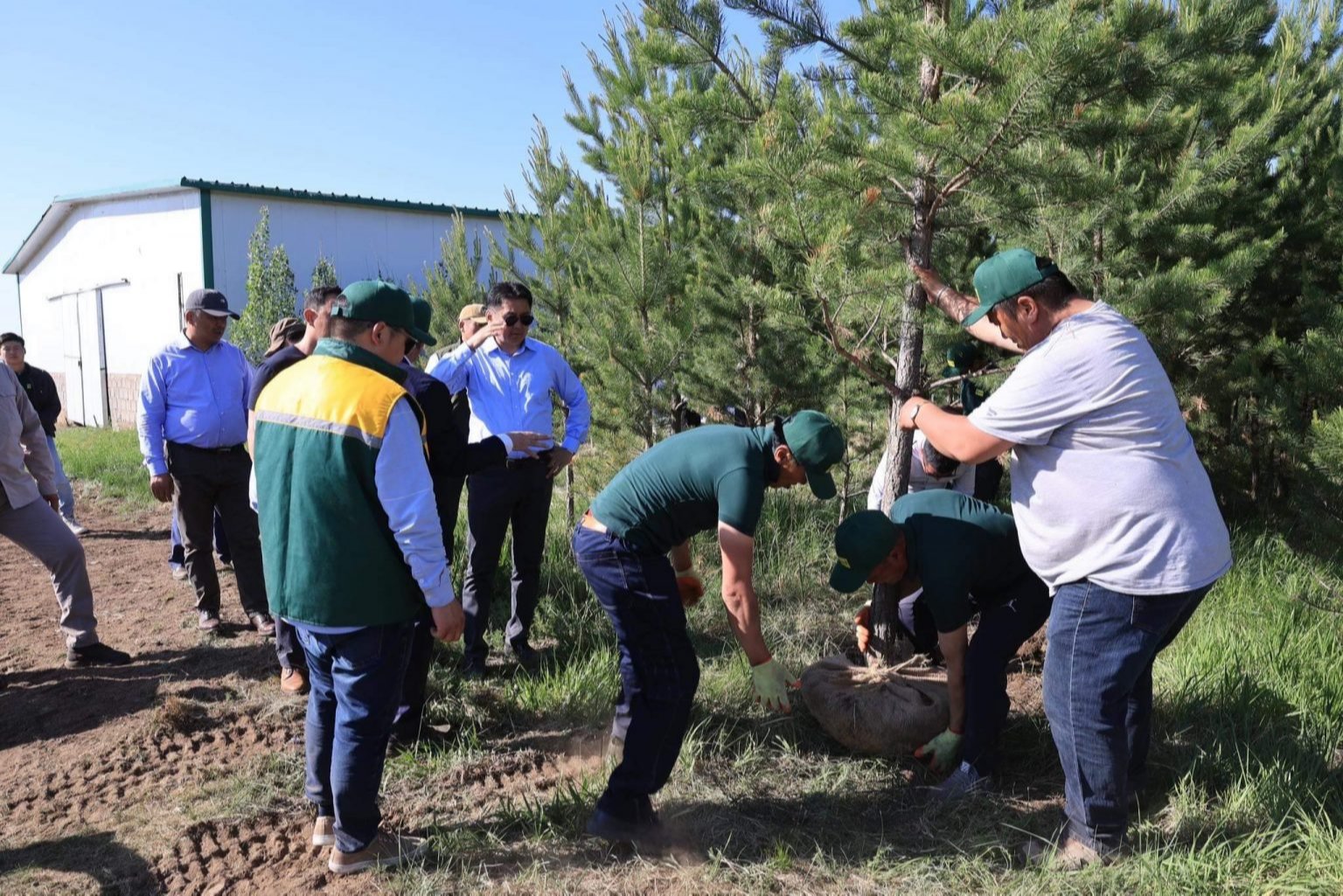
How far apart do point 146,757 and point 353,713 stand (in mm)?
1553

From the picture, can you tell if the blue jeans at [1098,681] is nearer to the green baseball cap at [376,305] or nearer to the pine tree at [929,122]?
the pine tree at [929,122]

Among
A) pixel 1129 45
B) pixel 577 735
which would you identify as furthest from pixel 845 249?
pixel 577 735

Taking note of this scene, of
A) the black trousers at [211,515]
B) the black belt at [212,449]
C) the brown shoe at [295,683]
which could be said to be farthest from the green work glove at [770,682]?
the black belt at [212,449]

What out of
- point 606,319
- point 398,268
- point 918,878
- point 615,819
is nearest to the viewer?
point 918,878

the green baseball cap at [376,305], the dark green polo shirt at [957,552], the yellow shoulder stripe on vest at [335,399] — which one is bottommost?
the dark green polo shirt at [957,552]

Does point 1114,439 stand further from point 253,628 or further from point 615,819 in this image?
point 253,628

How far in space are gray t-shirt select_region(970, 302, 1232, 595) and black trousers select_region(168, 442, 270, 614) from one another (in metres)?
3.97

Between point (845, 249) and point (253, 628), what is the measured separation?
3717mm

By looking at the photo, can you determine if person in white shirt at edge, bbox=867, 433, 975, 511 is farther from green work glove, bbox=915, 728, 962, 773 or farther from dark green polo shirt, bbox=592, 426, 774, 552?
dark green polo shirt, bbox=592, 426, 774, 552

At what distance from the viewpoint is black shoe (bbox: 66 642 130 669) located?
4574 mm

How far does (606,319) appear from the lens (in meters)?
5.86

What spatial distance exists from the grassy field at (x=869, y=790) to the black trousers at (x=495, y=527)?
280mm

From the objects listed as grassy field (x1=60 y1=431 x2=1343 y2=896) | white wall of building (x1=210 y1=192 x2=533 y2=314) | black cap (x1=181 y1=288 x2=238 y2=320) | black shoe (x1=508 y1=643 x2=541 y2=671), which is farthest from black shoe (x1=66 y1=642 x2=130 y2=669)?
white wall of building (x1=210 y1=192 x2=533 y2=314)

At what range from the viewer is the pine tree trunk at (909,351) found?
12.0ft
